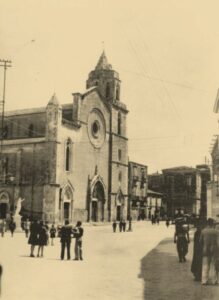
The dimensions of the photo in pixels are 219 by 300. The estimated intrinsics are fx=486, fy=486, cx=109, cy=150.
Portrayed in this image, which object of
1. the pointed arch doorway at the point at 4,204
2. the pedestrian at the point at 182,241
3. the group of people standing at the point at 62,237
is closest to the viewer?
the group of people standing at the point at 62,237

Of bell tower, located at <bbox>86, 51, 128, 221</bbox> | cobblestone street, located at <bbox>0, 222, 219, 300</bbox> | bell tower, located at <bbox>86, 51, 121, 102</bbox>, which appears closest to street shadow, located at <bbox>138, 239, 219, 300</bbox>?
cobblestone street, located at <bbox>0, 222, 219, 300</bbox>

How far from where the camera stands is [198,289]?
9336 mm

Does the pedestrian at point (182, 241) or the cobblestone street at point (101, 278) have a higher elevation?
the pedestrian at point (182, 241)

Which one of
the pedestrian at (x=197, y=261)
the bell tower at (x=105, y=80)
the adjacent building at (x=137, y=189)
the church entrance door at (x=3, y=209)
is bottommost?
the pedestrian at (x=197, y=261)

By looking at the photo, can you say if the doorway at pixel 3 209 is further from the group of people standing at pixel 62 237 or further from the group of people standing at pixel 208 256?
the group of people standing at pixel 208 256

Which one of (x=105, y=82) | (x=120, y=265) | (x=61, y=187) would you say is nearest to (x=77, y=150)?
(x=61, y=187)

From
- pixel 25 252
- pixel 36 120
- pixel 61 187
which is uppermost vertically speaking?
pixel 36 120

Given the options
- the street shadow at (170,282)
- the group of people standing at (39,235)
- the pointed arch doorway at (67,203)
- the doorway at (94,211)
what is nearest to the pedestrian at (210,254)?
the street shadow at (170,282)

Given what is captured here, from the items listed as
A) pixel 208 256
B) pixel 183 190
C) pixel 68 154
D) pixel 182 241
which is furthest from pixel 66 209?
pixel 183 190

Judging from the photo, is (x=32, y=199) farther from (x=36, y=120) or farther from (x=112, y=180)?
(x=112, y=180)

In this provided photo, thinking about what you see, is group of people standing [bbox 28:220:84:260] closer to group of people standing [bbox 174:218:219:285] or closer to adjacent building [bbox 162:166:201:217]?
group of people standing [bbox 174:218:219:285]

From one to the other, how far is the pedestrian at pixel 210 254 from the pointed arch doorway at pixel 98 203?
32362 millimetres

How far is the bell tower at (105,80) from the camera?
46.2 metres

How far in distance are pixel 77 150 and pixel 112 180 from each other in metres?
6.88
